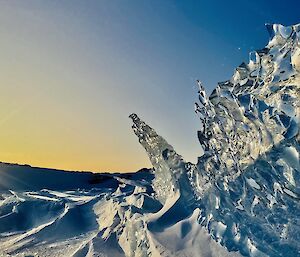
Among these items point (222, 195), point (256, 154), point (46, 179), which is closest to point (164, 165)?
point (222, 195)

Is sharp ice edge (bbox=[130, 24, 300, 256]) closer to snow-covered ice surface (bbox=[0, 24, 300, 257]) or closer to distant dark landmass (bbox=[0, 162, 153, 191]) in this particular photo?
snow-covered ice surface (bbox=[0, 24, 300, 257])

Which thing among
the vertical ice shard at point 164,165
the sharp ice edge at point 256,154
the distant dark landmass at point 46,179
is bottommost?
the sharp ice edge at point 256,154

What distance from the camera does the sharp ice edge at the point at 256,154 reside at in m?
2.63

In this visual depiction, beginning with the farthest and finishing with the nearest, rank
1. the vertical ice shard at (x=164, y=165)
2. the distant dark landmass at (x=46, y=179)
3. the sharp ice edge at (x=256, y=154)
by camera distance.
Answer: the distant dark landmass at (x=46, y=179), the vertical ice shard at (x=164, y=165), the sharp ice edge at (x=256, y=154)

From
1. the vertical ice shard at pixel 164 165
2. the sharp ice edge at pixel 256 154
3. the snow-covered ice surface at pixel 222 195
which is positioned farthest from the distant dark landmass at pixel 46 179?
the sharp ice edge at pixel 256 154

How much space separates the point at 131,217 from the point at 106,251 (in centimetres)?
46

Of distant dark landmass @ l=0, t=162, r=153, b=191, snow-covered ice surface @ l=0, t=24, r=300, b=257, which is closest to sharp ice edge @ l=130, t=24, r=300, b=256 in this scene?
snow-covered ice surface @ l=0, t=24, r=300, b=257

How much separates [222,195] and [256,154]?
735 mm

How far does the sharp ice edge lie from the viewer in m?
2.63

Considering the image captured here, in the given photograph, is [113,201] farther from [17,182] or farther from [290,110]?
[17,182]

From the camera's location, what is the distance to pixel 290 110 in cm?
254

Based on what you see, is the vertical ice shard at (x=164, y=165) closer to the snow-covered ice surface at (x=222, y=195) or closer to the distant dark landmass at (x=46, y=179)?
the snow-covered ice surface at (x=222, y=195)

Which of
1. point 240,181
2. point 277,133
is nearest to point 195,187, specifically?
point 240,181

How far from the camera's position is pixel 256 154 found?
304 cm
